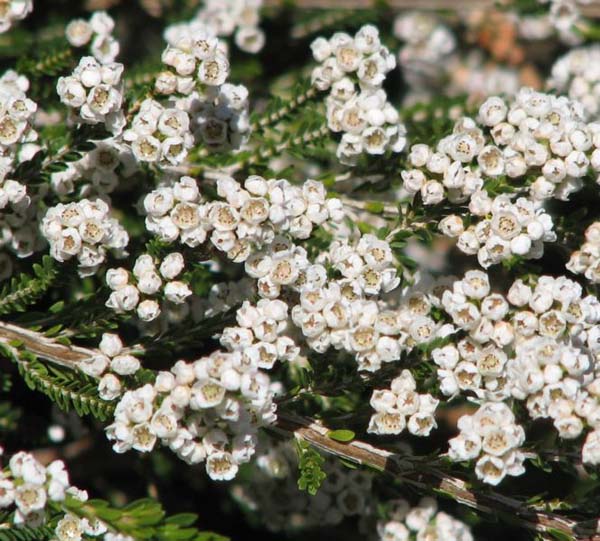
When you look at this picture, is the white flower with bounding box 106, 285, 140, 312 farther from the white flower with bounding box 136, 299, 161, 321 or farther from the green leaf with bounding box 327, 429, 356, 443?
the green leaf with bounding box 327, 429, 356, 443

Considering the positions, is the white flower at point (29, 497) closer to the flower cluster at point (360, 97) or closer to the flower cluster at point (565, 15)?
the flower cluster at point (360, 97)

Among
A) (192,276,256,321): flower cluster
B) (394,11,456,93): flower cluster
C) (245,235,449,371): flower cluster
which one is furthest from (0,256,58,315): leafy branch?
(394,11,456,93): flower cluster

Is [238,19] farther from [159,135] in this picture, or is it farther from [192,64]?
[159,135]

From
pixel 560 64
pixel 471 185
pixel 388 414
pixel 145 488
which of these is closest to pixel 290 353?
pixel 388 414

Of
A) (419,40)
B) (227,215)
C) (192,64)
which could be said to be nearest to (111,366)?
(227,215)

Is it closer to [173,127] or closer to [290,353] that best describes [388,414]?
[290,353]
